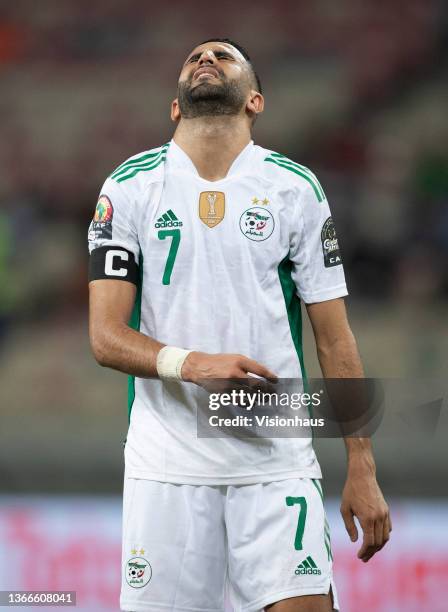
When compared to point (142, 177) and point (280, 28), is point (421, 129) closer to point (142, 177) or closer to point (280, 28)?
point (280, 28)

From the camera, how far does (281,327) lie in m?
3.02

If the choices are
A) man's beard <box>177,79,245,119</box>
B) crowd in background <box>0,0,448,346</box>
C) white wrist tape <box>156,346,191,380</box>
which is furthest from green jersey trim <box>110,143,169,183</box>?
crowd in background <box>0,0,448,346</box>

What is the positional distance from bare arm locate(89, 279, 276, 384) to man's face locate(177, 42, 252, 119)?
0.60 meters

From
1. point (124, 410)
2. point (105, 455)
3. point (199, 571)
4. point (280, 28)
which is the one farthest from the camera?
point (280, 28)

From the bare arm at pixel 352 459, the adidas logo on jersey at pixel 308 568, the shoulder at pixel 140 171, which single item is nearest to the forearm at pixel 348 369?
the bare arm at pixel 352 459

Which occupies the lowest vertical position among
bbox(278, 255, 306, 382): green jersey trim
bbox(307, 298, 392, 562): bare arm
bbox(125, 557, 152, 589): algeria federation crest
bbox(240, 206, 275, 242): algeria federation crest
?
bbox(125, 557, 152, 589): algeria federation crest

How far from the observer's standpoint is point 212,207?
304 centimetres

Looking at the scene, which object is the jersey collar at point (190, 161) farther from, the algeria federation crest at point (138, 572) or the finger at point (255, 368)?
the algeria federation crest at point (138, 572)

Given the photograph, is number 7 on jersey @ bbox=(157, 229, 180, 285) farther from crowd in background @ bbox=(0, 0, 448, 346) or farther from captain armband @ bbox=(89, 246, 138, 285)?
crowd in background @ bbox=(0, 0, 448, 346)

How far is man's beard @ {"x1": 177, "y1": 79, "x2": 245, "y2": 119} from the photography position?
3102 millimetres

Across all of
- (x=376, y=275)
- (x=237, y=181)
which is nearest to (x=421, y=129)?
(x=376, y=275)

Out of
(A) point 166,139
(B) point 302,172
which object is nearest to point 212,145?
(B) point 302,172

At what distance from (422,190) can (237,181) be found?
6.74m

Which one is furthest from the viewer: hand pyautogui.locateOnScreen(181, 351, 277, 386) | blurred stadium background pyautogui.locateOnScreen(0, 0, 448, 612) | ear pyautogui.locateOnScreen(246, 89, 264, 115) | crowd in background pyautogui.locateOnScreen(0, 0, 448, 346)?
crowd in background pyautogui.locateOnScreen(0, 0, 448, 346)
